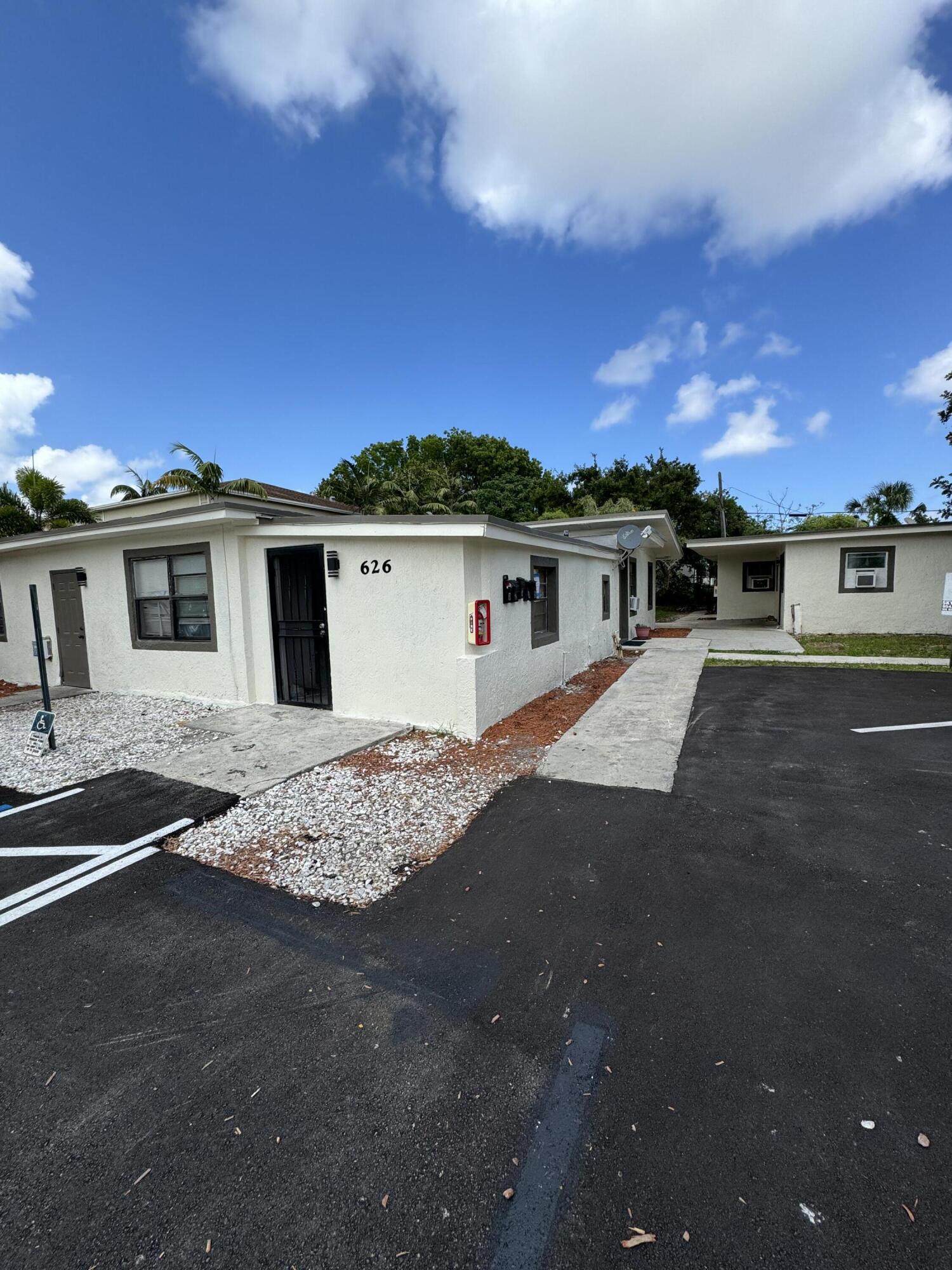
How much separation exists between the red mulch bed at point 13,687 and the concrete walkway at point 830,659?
45.2 ft

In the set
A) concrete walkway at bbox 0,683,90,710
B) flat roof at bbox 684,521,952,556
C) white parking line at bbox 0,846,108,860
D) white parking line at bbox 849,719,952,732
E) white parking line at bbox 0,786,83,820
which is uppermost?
flat roof at bbox 684,521,952,556

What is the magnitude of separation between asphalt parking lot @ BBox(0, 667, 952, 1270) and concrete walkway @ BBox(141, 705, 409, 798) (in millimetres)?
1409

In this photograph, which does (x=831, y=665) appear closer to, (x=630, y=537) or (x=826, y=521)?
(x=630, y=537)

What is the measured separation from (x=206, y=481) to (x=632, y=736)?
1666 cm

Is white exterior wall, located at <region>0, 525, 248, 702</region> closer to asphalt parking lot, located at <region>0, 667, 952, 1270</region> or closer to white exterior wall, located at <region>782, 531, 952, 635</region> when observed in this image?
asphalt parking lot, located at <region>0, 667, 952, 1270</region>

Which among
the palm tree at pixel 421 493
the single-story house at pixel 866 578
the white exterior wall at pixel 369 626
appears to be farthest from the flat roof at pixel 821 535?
the palm tree at pixel 421 493

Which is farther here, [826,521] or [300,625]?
[826,521]

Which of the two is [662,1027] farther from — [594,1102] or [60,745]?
[60,745]

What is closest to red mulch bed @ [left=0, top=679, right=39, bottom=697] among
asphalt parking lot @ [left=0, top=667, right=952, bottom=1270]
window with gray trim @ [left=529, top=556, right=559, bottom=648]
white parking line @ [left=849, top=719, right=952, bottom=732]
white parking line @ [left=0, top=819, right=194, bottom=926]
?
white parking line @ [left=0, top=819, right=194, bottom=926]

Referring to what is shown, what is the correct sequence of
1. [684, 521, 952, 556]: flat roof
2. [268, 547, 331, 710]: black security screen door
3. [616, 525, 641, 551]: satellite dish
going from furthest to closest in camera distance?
[684, 521, 952, 556]: flat roof < [616, 525, 641, 551]: satellite dish < [268, 547, 331, 710]: black security screen door

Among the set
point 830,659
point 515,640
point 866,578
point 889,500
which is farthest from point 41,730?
point 889,500

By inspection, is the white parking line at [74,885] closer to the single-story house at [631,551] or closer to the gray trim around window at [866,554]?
the single-story house at [631,551]

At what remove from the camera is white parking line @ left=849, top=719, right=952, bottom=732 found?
20.0 ft

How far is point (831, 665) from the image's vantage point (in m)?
10.1
